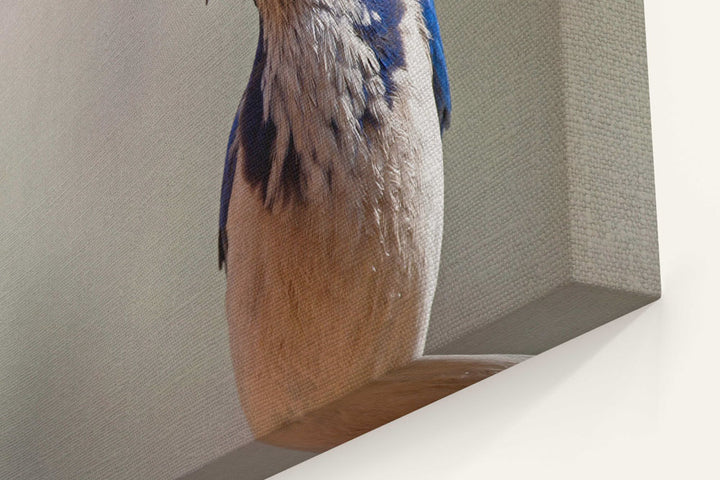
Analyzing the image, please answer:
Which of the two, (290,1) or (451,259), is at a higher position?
(290,1)

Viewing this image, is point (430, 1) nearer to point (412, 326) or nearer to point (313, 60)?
point (313, 60)

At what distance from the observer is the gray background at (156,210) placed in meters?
1.14

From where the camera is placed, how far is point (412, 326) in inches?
48.2

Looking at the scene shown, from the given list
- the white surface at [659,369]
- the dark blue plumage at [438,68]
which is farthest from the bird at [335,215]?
the white surface at [659,369]

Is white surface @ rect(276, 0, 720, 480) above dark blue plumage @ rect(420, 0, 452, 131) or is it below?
below

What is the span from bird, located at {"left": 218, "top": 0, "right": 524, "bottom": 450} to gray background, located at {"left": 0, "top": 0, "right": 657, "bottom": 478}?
5 centimetres

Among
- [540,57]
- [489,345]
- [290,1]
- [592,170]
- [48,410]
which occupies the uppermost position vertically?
[290,1]

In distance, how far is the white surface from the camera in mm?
995


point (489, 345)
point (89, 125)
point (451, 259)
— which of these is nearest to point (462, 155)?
point (451, 259)

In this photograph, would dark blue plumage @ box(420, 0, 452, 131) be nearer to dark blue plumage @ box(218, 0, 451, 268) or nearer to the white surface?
dark blue plumage @ box(218, 0, 451, 268)

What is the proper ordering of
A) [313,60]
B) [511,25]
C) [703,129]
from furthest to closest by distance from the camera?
[313,60]
[511,25]
[703,129]

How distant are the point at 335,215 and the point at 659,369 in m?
0.52

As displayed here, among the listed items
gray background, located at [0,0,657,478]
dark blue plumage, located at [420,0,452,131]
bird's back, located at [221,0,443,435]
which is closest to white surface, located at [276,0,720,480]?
gray background, located at [0,0,657,478]

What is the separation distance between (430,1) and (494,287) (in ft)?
1.40
